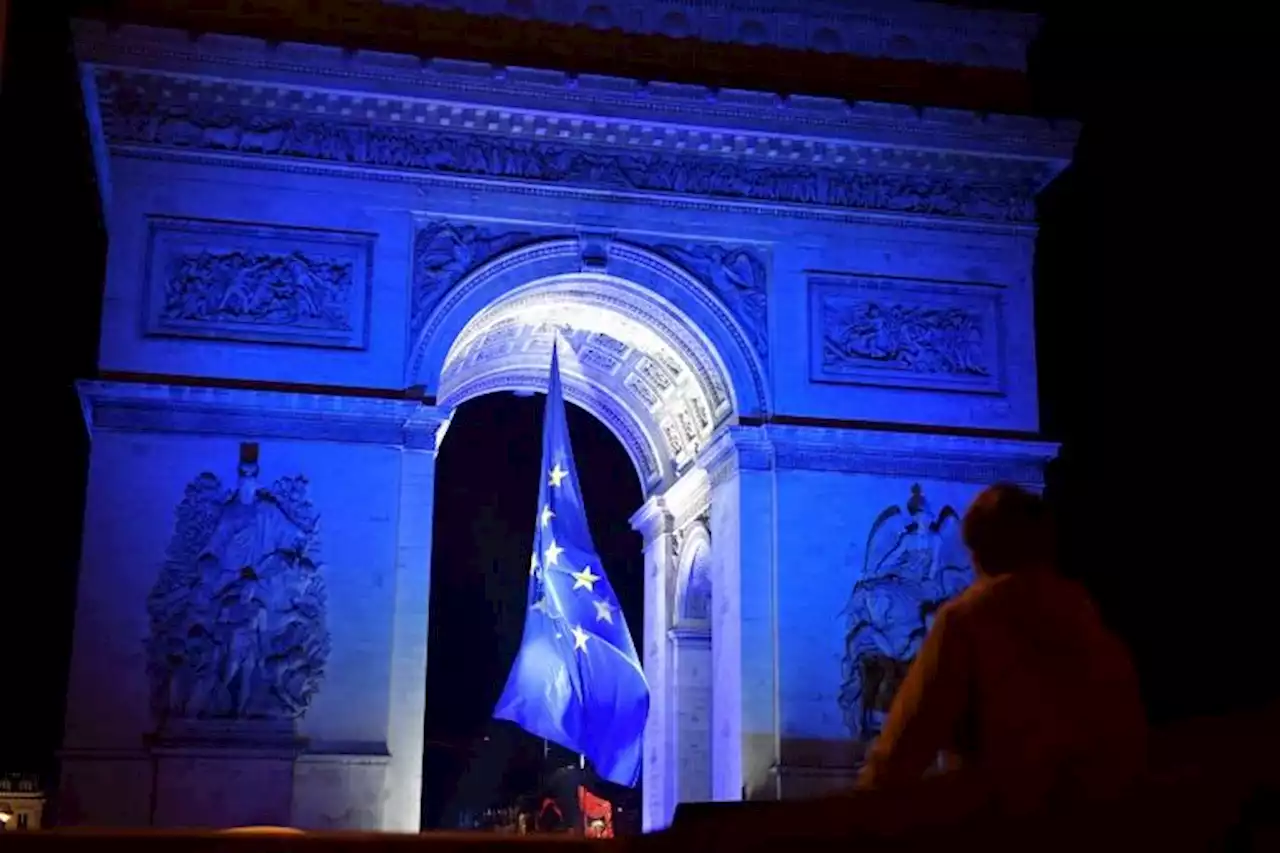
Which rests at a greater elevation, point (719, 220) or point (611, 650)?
point (719, 220)

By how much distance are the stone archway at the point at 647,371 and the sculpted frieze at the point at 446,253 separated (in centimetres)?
13

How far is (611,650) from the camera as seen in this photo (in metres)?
17.8

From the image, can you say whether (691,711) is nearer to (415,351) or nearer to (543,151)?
(415,351)

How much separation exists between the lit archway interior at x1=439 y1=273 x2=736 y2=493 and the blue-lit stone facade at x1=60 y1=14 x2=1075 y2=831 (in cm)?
13

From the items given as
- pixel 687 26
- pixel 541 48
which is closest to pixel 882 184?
pixel 687 26

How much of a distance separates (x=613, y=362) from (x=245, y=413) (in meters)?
6.60

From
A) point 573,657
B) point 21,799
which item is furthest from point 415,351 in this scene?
point 21,799

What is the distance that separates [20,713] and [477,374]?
8758 mm

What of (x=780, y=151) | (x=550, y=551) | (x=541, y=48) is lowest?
(x=550, y=551)

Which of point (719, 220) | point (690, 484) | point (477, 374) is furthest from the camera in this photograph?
point (477, 374)

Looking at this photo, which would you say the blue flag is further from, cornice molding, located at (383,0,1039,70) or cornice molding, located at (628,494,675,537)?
cornice molding, located at (383,0,1039,70)

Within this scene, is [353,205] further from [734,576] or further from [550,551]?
[734,576]

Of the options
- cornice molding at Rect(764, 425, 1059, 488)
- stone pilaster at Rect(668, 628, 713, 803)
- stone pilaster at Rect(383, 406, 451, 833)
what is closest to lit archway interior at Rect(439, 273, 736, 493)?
cornice molding at Rect(764, 425, 1059, 488)

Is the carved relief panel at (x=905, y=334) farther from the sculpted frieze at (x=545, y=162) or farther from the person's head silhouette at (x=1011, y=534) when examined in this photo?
the person's head silhouette at (x=1011, y=534)
